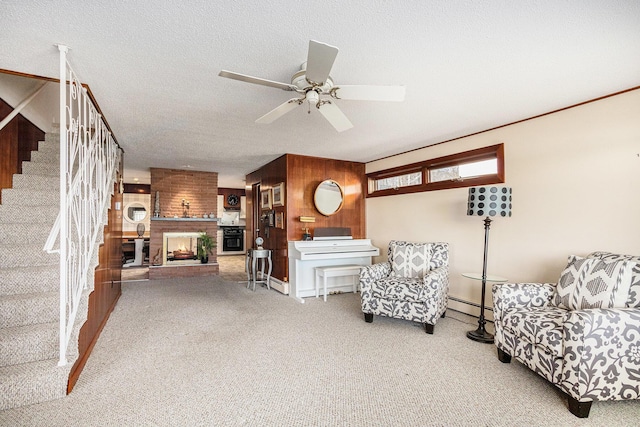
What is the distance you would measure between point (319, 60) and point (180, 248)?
6.40 meters

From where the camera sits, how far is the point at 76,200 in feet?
9.03

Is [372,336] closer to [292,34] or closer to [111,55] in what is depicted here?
[292,34]

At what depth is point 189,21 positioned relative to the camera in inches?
69.7

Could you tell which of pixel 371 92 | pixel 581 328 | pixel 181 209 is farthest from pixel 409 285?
pixel 181 209

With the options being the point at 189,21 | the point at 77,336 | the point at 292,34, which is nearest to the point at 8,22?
the point at 189,21

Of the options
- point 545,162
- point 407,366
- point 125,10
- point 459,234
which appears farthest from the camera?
point 459,234

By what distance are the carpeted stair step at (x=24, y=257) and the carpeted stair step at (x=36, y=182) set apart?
828 millimetres

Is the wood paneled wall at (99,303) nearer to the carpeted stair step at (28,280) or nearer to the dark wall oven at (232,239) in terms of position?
the carpeted stair step at (28,280)

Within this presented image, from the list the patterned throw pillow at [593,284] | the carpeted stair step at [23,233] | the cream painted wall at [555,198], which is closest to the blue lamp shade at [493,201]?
the cream painted wall at [555,198]

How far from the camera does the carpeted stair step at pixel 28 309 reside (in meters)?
2.18

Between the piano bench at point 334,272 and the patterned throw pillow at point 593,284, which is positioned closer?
the patterned throw pillow at point 593,284

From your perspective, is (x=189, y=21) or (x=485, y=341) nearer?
(x=189, y=21)

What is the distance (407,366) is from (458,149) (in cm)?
284

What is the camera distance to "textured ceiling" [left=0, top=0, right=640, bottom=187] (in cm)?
168
